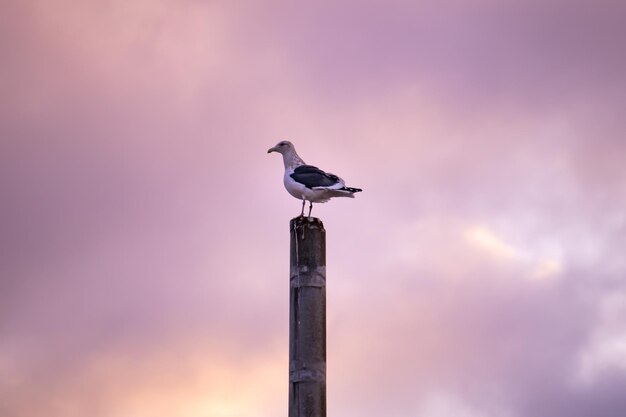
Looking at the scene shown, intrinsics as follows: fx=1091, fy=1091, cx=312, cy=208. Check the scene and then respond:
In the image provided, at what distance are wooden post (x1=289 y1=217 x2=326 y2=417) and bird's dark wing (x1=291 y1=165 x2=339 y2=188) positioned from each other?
4.93 metres

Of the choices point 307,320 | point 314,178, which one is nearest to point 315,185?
point 314,178

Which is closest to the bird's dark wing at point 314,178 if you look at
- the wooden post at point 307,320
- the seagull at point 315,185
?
the seagull at point 315,185

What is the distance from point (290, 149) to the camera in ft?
86.4

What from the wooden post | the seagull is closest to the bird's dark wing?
the seagull

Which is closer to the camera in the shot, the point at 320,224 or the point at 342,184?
the point at 320,224

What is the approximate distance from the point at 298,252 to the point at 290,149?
8.20 metres

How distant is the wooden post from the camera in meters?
17.7

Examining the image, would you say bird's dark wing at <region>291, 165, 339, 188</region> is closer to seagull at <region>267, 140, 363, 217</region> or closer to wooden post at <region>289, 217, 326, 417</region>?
seagull at <region>267, 140, 363, 217</region>

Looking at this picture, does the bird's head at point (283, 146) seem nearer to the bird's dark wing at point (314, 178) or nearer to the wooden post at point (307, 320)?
the bird's dark wing at point (314, 178)

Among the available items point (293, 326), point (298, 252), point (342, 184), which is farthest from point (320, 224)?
point (342, 184)

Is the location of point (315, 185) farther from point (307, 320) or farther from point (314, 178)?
point (307, 320)

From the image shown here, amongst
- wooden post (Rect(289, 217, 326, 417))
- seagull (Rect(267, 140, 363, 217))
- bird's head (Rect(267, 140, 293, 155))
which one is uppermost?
bird's head (Rect(267, 140, 293, 155))

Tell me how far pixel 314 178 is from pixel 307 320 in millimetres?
6286

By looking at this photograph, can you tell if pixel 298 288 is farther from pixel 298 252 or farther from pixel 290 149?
pixel 290 149
